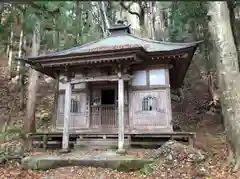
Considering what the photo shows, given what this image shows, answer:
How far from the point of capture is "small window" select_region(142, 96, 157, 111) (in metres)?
11.3

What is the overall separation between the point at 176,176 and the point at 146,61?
5824 millimetres

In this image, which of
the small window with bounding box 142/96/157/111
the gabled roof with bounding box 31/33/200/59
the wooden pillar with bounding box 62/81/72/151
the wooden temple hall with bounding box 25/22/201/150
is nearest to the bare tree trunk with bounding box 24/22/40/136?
the wooden temple hall with bounding box 25/22/201/150

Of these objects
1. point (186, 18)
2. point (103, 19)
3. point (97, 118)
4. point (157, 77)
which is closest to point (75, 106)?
point (97, 118)

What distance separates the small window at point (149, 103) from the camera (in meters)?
11.3

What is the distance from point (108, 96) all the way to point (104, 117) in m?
1.65

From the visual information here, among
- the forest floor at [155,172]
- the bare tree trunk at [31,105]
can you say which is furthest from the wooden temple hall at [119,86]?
the forest floor at [155,172]

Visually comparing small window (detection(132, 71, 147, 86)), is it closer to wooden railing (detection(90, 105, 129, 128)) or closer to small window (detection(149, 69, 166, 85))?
small window (detection(149, 69, 166, 85))

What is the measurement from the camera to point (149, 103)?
449 inches

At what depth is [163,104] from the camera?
11.2 meters

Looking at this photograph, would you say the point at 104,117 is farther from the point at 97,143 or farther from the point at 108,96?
the point at 108,96

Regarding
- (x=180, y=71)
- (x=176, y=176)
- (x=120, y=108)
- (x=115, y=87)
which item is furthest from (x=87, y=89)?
(x=176, y=176)

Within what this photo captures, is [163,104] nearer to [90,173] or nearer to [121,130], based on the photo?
[121,130]

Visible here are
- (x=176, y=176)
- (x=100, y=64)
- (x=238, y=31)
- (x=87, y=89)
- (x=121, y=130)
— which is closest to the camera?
(x=176, y=176)

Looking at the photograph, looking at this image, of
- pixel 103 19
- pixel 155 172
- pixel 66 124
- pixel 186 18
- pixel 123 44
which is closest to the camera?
pixel 155 172
